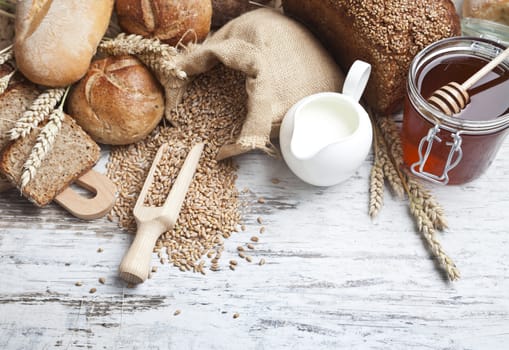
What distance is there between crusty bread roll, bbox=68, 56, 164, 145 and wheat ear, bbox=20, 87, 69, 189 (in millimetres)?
72

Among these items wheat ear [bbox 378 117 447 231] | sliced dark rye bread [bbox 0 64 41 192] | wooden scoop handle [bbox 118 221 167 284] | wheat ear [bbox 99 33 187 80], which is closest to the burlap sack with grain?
wheat ear [bbox 99 33 187 80]

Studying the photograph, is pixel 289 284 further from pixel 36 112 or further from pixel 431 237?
pixel 36 112

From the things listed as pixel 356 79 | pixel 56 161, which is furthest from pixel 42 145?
pixel 356 79

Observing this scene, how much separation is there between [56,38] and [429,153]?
1039mm

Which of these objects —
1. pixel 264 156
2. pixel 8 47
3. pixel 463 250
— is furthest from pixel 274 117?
pixel 8 47

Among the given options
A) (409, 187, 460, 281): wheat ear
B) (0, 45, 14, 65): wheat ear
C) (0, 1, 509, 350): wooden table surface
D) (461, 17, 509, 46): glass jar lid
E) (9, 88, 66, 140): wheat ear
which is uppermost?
(461, 17, 509, 46): glass jar lid

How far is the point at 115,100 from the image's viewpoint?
152 centimetres

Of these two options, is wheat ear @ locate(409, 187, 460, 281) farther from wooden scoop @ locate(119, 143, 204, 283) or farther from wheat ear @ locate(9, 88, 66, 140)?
wheat ear @ locate(9, 88, 66, 140)

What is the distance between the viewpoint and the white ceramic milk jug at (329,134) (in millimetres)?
1412

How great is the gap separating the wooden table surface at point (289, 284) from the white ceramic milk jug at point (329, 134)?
14 cm

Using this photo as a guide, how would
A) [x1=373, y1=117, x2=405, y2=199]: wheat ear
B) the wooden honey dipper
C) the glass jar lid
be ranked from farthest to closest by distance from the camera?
the glass jar lid < [x1=373, y1=117, x2=405, y2=199]: wheat ear < the wooden honey dipper

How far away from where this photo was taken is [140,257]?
1396 mm

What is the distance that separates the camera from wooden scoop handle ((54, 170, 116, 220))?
5.00 feet

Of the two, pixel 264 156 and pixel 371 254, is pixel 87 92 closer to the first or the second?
pixel 264 156
